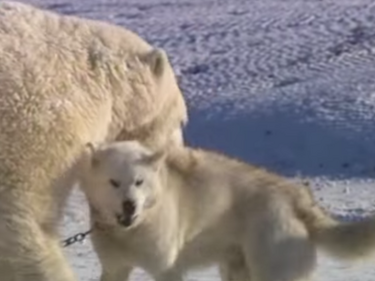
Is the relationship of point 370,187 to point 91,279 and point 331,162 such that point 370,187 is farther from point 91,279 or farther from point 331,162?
point 91,279

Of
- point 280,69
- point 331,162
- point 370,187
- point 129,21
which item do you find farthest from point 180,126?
point 129,21

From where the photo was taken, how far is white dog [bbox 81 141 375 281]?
20.5 feet

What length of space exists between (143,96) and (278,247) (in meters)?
1.20

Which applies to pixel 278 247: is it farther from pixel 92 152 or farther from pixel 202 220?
pixel 92 152

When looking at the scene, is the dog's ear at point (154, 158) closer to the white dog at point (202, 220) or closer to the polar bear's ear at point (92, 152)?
the white dog at point (202, 220)

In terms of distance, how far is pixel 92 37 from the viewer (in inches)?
231

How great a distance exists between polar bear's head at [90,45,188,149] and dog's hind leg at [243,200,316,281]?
2.65 feet

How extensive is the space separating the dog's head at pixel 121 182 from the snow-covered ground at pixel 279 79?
3.31 m

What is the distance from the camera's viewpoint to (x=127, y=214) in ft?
20.2

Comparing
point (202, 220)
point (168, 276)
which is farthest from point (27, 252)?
point (202, 220)

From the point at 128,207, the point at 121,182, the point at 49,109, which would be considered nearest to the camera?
the point at 49,109

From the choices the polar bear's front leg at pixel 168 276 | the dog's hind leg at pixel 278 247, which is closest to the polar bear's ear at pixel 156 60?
the polar bear's front leg at pixel 168 276

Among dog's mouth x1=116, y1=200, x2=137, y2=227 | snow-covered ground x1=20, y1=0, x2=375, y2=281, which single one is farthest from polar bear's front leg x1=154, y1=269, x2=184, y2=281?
snow-covered ground x1=20, y1=0, x2=375, y2=281

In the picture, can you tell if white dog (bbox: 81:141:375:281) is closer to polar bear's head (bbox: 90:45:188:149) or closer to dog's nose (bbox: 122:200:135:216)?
dog's nose (bbox: 122:200:135:216)
